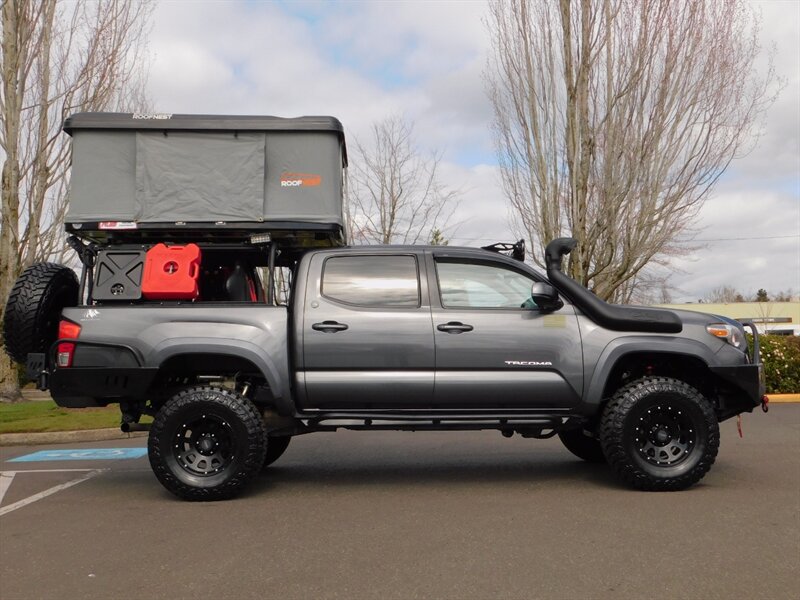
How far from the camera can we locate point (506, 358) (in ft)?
18.9

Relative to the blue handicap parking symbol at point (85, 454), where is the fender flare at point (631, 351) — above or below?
above

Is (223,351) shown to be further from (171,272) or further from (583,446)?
(583,446)

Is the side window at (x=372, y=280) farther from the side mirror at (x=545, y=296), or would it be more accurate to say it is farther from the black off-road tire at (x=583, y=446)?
the black off-road tire at (x=583, y=446)

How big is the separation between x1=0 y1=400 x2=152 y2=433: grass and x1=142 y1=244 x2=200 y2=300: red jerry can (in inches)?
201

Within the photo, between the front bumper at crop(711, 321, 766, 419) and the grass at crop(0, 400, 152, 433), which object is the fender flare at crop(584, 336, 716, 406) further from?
the grass at crop(0, 400, 152, 433)

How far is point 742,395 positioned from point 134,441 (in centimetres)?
732

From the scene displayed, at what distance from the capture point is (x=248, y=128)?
607 centimetres

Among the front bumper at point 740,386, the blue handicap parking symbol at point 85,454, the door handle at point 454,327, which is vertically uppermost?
the door handle at point 454,327

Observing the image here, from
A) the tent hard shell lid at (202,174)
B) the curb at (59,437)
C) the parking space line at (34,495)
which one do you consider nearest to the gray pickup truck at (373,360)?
the tent hard shell lid at (202,174)

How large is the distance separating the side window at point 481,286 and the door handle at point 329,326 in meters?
0.84

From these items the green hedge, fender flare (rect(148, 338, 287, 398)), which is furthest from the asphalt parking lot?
the green hedge

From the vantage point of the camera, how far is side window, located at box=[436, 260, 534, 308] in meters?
5.99

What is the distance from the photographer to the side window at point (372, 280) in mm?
5949

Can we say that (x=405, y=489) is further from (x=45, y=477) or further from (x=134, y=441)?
(x=134, y=441)
